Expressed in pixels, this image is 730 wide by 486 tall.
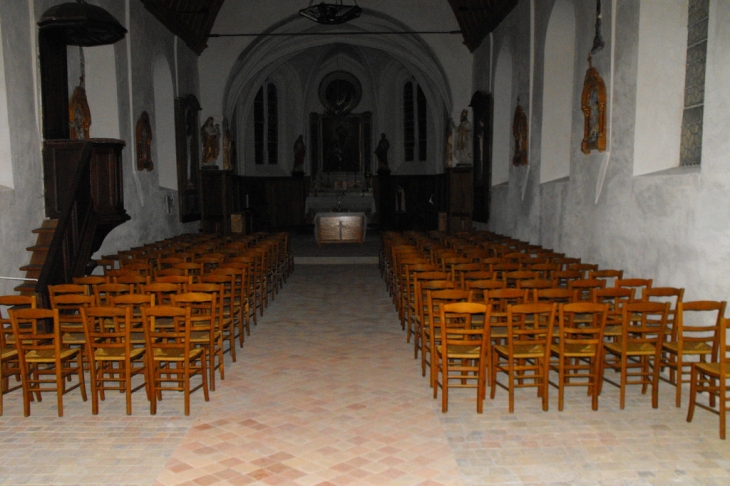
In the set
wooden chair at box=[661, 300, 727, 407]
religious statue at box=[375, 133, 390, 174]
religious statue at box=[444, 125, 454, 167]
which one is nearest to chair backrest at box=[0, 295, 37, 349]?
wooden chair at box=[661, 300, 727, 407]

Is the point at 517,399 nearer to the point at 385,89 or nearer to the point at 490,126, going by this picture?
the point at 490,126

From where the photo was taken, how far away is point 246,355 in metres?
6.98

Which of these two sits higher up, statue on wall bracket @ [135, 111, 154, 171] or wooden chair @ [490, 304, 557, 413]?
statue on wall bracket @ [135, 111, 154, 171]

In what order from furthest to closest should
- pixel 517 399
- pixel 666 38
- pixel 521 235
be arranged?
pixel 521 235
pixel 666 38
pixel 517 399

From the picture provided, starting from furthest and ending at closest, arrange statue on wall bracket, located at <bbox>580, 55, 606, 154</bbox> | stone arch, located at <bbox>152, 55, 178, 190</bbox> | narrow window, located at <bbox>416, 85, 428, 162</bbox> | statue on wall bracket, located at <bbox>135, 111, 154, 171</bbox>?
narrow window, located at <bbox>416, 85, 428, 162</bbox> → stone arch, located at <bbox>152, 55, 178, 190</bbox> → statue on wall bracket, located at <bbox>135, 111, 154, 171</bbox> → statue on wall bracket, located at <bbox>580, 55, 606, 154</bbox>

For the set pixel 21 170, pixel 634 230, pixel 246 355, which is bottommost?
pixel 246 355

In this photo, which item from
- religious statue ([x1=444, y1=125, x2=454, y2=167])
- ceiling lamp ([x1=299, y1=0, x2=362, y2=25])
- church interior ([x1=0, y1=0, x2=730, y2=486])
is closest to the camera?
church interior ([x1=0, y1=0, x2=730, y2=486])

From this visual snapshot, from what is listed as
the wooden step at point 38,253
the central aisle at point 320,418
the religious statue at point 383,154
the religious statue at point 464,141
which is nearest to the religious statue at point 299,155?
the religious statue at point 383,154

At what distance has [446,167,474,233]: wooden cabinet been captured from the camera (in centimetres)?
1772

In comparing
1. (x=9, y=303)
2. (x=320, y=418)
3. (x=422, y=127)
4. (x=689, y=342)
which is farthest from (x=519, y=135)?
(x=422, y=127)

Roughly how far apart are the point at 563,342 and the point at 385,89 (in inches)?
904

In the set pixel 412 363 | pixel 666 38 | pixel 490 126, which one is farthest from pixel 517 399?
pixel 490 126

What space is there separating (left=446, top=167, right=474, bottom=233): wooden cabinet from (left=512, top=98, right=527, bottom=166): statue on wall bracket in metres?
4.11

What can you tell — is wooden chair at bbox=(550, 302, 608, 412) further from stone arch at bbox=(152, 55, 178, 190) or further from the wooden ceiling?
stone arch at bbox=(152, 55, 178, 190)
